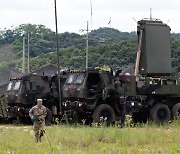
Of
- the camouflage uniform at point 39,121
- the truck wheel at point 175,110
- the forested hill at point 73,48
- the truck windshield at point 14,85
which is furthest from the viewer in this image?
the forested hill at point 73,48

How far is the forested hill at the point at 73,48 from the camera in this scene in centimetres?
5097

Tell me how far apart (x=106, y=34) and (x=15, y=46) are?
14.2 metres

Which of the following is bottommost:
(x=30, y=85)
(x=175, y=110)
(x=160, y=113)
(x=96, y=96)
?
(x=160, y=113)

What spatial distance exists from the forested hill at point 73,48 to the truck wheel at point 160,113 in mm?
23556

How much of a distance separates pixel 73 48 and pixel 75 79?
4118 cm

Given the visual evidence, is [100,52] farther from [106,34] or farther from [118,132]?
[118,132]

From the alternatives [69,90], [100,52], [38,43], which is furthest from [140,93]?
[38,43]

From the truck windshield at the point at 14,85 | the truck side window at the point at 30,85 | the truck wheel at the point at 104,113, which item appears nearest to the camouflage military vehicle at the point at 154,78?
the truck wheel at the point at 104,113

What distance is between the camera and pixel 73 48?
63.2m

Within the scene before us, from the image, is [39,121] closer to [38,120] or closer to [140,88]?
[38,120]

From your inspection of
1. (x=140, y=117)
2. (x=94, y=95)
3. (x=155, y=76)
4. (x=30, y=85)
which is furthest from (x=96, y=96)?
(x=30, y=85)

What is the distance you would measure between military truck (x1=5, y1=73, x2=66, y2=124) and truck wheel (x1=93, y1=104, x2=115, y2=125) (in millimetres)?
3308

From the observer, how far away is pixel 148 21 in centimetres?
2373

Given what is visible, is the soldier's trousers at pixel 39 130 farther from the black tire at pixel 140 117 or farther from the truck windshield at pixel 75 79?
the black tire at pixel 140 117
